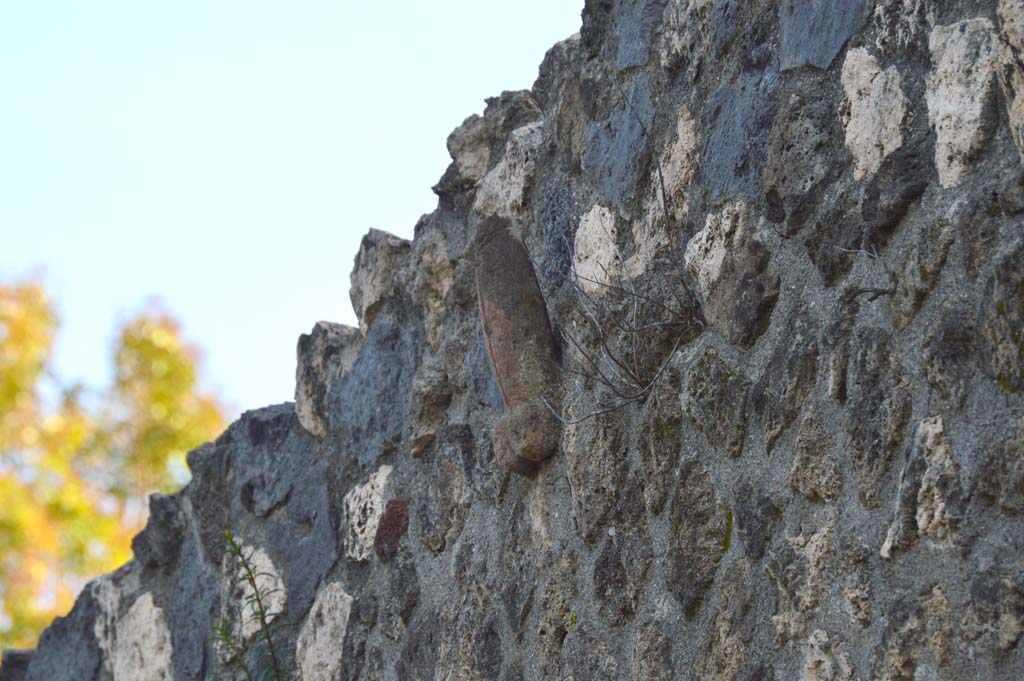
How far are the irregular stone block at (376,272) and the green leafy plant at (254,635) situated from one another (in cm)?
63

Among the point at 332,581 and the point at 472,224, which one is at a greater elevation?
the point at 472,224

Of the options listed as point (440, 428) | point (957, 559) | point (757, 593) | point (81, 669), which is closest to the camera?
point (957, 559)

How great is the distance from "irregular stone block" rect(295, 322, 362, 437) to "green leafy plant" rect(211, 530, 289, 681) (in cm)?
36

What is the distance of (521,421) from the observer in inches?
98.8

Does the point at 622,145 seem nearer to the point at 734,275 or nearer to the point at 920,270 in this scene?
the point at 734,275

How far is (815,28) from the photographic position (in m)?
1.84

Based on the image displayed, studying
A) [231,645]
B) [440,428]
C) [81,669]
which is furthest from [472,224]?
[81,669]

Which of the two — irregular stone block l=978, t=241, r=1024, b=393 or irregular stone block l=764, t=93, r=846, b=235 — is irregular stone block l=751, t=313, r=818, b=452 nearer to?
irregular stone block l=764, t=93, r=846, b=235

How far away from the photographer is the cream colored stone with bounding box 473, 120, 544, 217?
2.72 meters

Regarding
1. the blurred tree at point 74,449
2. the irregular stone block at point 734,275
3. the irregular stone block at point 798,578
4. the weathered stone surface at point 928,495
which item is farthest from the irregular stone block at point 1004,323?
the blurred tree at point 74,449

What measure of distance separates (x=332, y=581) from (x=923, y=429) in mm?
A: 1973

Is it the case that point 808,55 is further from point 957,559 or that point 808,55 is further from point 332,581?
point 332,581

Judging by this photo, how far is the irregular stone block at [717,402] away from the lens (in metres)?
1.94

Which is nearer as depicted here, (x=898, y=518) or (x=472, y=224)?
(x=898, y=518)
